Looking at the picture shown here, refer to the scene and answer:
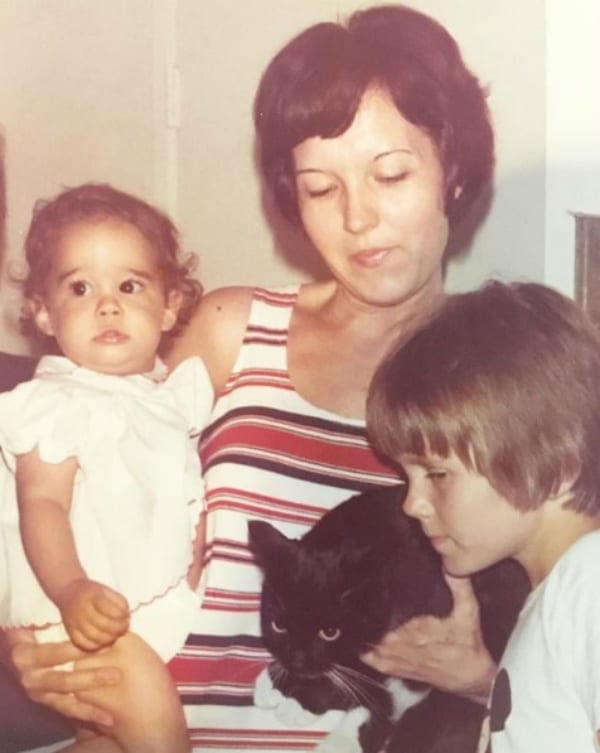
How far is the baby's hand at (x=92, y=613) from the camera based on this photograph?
24.9 inches

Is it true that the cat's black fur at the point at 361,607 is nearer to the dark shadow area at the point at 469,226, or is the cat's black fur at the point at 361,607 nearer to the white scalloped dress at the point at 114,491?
the white scalloped dress at the point at 114,491

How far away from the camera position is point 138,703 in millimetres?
652

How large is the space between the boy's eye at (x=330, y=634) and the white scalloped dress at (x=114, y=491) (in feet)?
0.27

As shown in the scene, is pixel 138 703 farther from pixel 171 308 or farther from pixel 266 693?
pixel 171 308

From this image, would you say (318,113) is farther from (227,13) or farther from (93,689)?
(93,689)

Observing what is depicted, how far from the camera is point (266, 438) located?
68 cm

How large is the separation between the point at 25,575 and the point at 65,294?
0.56 ft

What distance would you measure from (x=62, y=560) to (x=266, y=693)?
0.50ft

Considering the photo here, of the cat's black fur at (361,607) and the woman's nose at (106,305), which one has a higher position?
the woman's nose at (106,305)

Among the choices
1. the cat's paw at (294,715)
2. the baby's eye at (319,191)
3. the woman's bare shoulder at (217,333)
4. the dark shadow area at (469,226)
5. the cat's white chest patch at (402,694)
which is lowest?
the cat's paw at (294,715)

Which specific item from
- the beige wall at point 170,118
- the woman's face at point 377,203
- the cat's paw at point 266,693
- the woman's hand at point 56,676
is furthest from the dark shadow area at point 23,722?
the woman's face at point 377,203

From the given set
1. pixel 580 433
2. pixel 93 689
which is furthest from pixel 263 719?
pixel 580 433

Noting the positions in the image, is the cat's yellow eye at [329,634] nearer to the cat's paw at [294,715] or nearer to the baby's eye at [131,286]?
the cat's paw at [294,715]

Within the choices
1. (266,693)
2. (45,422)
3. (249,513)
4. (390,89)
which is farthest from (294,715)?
(390,89)
